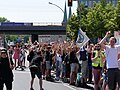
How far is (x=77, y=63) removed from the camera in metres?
17.8

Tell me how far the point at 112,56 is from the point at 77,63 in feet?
19.9

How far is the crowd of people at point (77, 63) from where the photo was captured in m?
11.9

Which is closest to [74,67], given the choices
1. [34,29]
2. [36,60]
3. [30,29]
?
[36,60]

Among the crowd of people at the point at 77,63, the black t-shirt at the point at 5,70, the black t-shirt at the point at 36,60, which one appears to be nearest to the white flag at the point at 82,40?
the crowd of people at the point at 77,63

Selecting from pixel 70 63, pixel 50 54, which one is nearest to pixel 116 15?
pixel 50 54

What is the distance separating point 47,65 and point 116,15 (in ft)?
87.3

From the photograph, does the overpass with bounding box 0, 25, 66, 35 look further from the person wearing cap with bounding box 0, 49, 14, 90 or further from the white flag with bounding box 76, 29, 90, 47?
the person wearing cap with bounding box 0, 49, 14, 90

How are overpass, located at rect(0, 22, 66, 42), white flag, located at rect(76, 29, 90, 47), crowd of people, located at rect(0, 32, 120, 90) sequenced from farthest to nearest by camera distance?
overpass, located at rect(0, 22, 66, 42)
white flag, located at rect(76, 29, 90, 47)
crowd of people, located at rect(0, 32, 120, 90)

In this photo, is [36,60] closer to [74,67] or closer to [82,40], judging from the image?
[74,67]

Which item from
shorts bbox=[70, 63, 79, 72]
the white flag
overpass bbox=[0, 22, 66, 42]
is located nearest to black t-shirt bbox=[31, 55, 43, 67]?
shorts bbox=[70, 63, 79, 72]

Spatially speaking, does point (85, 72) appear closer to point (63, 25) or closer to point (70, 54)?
point (70, 54)

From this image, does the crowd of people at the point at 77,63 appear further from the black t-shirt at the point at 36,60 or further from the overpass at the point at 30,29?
the overpass at the point at 30,29

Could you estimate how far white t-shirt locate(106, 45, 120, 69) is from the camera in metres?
11.7

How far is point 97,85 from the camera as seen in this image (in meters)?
14.4
